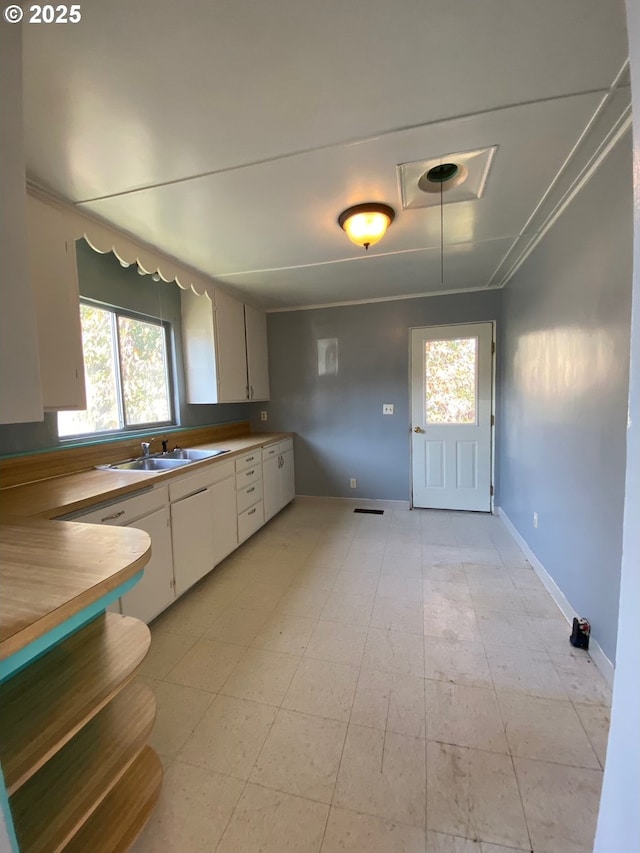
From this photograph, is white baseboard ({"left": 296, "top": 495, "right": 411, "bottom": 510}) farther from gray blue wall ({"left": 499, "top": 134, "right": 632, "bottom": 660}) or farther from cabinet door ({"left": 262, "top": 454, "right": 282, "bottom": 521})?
gray blue wall ({"left": 499, "top": 134, "right": 632, "bottom": 660})

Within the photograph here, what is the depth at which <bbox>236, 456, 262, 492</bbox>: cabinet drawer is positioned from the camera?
300cm

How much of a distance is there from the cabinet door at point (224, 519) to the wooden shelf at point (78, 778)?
4.74 feet

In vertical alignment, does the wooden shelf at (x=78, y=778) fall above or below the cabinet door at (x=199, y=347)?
below

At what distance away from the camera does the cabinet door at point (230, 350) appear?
3.38 m

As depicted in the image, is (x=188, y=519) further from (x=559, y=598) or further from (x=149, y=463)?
(x=559, y=598)

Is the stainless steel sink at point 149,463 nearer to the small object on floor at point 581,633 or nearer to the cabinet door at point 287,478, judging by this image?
the cabinet door at point 287,478

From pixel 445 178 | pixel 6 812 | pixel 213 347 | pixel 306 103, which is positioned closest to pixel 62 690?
pixel 6 812

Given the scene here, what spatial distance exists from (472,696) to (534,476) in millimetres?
1618

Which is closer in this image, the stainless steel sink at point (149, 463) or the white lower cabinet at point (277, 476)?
the stainless steel sink at point (149, 463)

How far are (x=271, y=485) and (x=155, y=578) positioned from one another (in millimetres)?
→ 1718

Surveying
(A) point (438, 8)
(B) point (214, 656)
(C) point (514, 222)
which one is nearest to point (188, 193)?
(A) point (438, 8)

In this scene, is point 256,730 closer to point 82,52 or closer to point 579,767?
point 579,767

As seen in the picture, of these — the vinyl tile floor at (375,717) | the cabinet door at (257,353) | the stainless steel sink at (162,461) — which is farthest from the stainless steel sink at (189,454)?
the cabinet door at (257,353)

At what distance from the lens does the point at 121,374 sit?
2.80m
